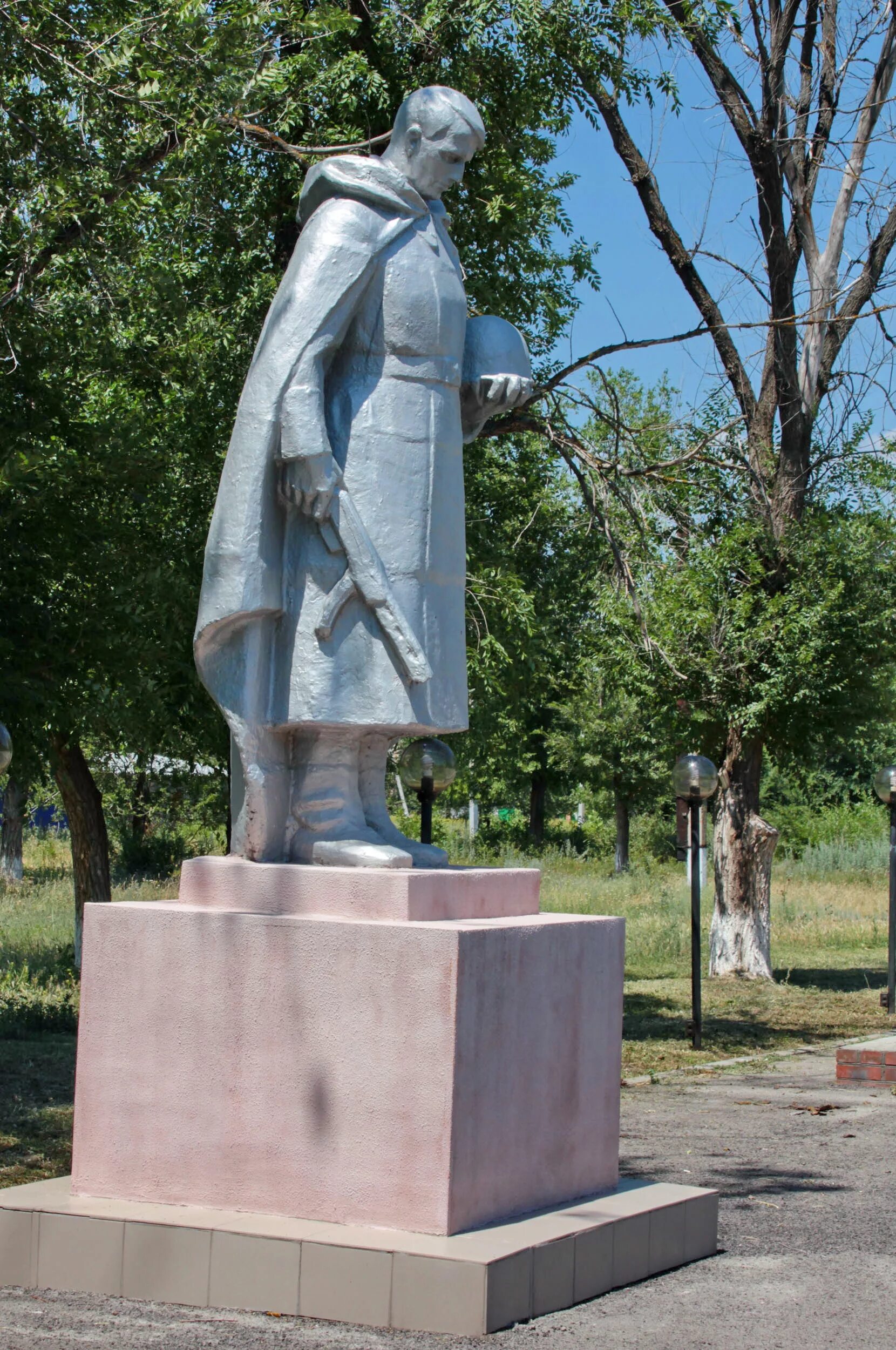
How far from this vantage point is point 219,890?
5086 mm

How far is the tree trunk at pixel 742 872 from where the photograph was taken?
17.9m

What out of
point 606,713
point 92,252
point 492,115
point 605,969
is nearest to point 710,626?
point 492,115

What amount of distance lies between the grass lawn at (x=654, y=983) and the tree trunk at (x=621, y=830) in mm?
5313

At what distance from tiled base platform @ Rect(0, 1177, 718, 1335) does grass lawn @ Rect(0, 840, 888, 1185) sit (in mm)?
2551

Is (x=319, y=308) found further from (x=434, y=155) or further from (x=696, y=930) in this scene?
(x=696, y=930)

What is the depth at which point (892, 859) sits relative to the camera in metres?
16.2

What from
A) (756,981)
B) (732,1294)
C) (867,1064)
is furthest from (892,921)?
(732,1294)

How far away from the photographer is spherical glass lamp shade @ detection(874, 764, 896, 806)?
16.0 m

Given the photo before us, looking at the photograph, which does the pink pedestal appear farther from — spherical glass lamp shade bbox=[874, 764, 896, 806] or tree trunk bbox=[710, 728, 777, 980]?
tree trunk bbox=[710, 728, 777, 980]

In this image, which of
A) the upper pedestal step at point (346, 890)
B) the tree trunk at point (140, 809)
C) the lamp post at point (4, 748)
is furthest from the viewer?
the tree trunk at point (140, 809)

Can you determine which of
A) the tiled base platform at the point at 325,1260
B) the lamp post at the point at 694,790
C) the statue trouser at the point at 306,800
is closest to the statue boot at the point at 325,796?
the statue trouser at the point at 306,800

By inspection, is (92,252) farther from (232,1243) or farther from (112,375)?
(232,1243)

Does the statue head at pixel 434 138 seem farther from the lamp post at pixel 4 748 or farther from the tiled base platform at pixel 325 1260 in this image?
the lamp post at pixel 4 748

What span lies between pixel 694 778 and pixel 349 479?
8.55 m
